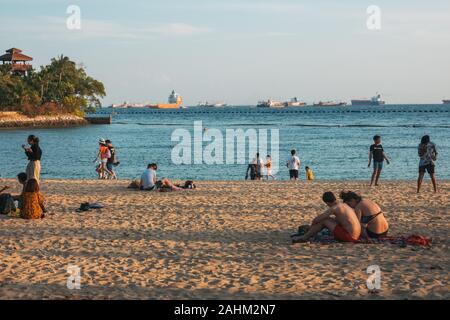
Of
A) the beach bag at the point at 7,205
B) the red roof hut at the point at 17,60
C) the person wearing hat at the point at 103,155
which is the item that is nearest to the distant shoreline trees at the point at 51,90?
the red roof hut at the point at 17,60

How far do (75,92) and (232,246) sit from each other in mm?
110374

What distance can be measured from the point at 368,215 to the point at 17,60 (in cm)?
10692

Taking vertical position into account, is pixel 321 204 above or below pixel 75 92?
below

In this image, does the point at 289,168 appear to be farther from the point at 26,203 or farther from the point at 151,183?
the point at 26,203

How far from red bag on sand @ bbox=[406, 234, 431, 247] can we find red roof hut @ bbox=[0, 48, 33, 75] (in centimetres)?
10596

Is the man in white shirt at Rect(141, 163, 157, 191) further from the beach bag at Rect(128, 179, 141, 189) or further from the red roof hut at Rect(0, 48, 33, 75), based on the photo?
the red roof hut at Rect(0, 48, 33, 75)

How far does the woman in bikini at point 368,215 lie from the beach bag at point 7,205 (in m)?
7.27

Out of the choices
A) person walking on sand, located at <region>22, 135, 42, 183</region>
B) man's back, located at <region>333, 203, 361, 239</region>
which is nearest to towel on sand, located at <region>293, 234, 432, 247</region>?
man's back, located at <region>333, 203, 361, 239</region>

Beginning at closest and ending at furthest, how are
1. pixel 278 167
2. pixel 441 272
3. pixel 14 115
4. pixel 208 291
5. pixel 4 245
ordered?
pixel 208 291 → pixel 441 272 → pixel 4 245 → pixel 278 167 → pixel 14 115

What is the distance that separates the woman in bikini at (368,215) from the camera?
995cm

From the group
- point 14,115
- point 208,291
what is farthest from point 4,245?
point 14,115

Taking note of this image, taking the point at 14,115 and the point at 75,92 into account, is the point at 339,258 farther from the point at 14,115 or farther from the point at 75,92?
the point at 75,92
